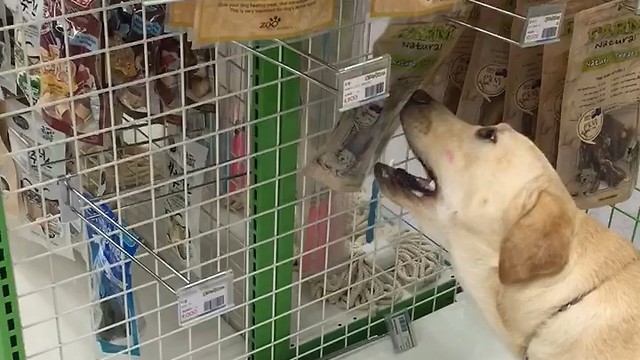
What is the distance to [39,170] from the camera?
4.91ft

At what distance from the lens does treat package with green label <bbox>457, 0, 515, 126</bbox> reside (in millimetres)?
1578

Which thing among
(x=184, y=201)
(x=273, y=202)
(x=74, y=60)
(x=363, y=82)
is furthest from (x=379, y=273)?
(x=74, y=60)

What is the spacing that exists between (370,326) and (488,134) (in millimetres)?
592

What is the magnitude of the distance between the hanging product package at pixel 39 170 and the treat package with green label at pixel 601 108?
32.4 inches

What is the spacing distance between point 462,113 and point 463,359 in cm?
50

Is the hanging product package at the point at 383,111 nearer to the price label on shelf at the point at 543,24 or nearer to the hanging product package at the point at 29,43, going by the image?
the price label on shelf at the point at 543,24

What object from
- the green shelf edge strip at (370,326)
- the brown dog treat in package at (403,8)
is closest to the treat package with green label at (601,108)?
the brown dog treat in package at (403,8)

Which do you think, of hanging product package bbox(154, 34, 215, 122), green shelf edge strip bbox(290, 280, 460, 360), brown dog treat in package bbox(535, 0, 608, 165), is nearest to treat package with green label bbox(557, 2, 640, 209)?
brown dog treat in package bbox(535, 0, 608, 165)

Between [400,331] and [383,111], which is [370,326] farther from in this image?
[383,111]

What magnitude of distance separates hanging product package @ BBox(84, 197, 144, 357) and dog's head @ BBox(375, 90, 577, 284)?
16.8 inches

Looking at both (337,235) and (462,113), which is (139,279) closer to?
(337,235)

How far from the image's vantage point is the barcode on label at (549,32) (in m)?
1.39

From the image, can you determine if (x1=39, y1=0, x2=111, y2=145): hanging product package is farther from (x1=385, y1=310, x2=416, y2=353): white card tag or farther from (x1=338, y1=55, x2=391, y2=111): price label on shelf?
(x1=385, y1=310, x2=416, y2=353): white card tag

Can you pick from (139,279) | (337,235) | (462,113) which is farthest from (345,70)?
(139,279)
